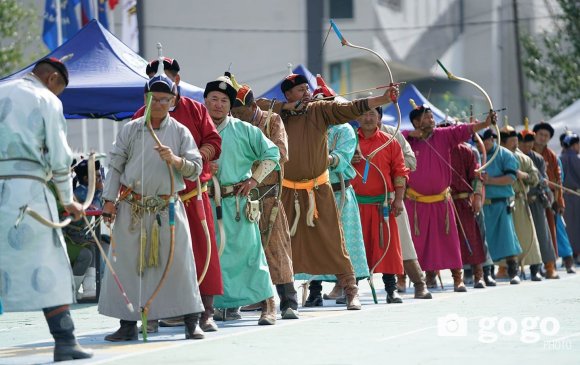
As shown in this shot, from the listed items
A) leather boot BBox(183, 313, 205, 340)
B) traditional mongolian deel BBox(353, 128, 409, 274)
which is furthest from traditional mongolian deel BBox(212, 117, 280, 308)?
traditional mongolian deel BBox(353, 128, 409, 274)

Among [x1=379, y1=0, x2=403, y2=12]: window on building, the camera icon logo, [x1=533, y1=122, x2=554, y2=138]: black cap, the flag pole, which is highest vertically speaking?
[x1=379, y1=0, x2=403, y2=12]: window on building

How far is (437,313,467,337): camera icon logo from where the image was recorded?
32.8 feet

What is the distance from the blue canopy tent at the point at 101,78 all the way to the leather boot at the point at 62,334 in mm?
5523

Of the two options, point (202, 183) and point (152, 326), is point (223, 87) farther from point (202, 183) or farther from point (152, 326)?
point (152, 326)

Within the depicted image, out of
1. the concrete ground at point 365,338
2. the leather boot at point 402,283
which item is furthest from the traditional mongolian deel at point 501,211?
the concrete ground at point 365,338

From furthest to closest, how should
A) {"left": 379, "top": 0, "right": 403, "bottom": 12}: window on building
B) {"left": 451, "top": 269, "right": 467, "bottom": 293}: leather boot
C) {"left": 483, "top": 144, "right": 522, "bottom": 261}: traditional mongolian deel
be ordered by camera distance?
{"left": 379, "top": 0, "right": 403, "bottom": 12}: window on building
{"left": 483, "top": 144, "right": 522, "bottom": 261}: traditional mongolian deel
{"left": 451, "top": 269, "right": 467, "bottom": 293}: leather boot

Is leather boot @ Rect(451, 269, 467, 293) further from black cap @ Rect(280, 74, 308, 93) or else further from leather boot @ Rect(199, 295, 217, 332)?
leather boot @ Rect(199, 295, 217, 332)

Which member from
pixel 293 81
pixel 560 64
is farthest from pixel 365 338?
pixel 560 64

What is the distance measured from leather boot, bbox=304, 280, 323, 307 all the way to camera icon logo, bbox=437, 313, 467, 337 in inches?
79.8

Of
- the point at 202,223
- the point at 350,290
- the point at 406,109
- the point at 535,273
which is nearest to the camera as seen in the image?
the point at 202,223

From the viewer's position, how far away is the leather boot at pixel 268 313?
11.1 m

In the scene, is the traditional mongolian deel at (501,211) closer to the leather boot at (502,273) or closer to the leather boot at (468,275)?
the leather boot at (468,275)

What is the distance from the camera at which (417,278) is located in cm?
1428

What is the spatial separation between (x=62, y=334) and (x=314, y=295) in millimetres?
5086
